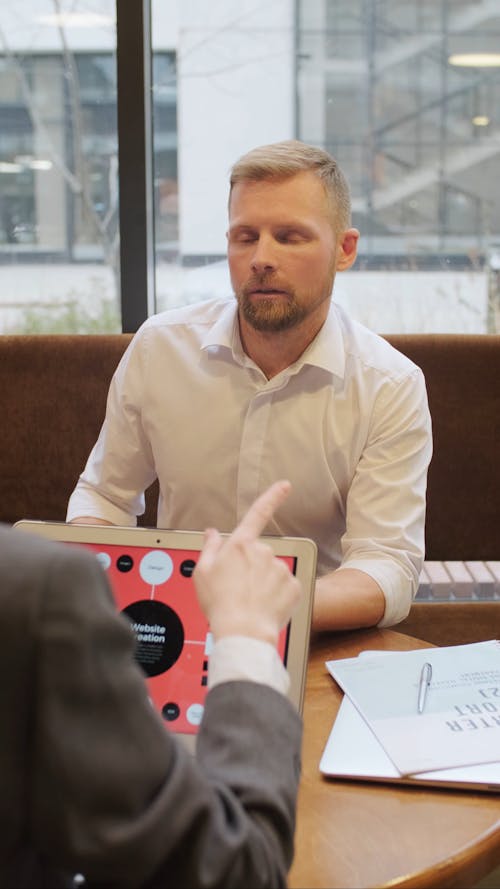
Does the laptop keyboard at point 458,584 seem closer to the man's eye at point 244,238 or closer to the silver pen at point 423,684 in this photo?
the man's eye at point 244,238

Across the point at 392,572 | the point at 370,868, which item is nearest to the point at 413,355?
the point at 392,572

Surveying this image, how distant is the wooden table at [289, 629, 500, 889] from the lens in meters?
0.93

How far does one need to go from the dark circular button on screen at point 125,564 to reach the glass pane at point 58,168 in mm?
1869

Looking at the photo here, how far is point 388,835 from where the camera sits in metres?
0.98

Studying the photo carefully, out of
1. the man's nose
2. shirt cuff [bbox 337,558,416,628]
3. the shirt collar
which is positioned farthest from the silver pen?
the man's nose

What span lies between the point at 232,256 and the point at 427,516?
955 millimetres

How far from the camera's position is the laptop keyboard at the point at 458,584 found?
2.84 metres

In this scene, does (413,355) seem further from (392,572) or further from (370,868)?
(370,868)

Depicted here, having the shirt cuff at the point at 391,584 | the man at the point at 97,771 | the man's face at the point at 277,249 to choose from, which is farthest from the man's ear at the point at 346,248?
the man at the point at 97,771

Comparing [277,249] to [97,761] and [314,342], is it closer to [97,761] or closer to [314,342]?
[314,342]

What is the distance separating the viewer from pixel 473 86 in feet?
9.48

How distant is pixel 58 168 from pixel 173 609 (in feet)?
6.96

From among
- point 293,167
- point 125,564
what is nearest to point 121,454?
point 293,167

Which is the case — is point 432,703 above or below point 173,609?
below
